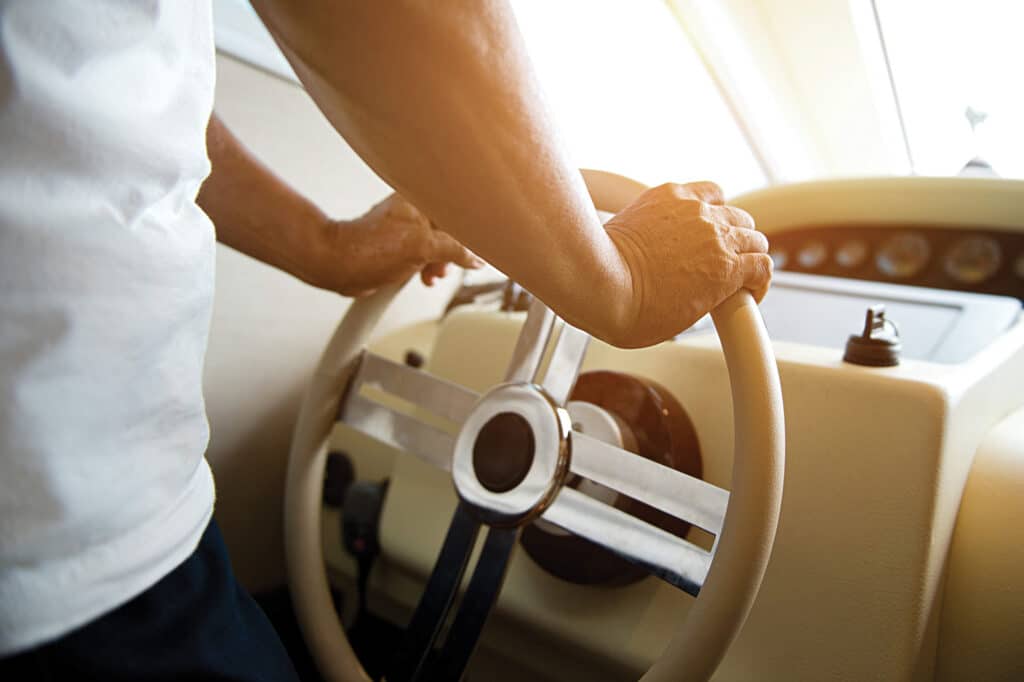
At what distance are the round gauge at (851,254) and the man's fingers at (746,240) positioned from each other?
78 cm

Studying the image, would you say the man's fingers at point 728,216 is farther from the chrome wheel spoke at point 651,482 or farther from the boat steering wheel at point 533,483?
the chrome wheel spoke at point 651,482

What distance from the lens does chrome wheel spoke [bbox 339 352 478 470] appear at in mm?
765

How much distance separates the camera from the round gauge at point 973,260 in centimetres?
111

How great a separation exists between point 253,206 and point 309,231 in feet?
0.22

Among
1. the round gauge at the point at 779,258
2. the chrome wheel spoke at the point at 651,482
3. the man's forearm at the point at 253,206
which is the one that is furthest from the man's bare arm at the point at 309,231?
the round gauge at the point at 779,258

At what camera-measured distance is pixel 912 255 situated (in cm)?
119

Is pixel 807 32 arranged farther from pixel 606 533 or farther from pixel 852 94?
pixel 606 533

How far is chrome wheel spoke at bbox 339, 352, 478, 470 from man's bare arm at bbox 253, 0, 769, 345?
0.33 meters

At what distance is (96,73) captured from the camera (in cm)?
38

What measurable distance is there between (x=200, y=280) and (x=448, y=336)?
58cm

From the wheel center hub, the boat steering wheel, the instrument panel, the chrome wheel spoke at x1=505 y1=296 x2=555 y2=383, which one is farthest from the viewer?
the instrument panel

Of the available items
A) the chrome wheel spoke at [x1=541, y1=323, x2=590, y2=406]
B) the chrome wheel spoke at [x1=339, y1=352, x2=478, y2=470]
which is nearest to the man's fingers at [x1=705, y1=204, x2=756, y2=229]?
the chrome wheel spoke at [x1=541, y1=323, x2=590, y2=406]

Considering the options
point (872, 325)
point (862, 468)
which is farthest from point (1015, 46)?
point (862, 468)

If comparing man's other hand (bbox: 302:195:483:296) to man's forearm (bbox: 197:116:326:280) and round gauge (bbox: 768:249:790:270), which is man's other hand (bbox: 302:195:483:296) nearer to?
man's forearm (bbox: 197:116:326:280)
